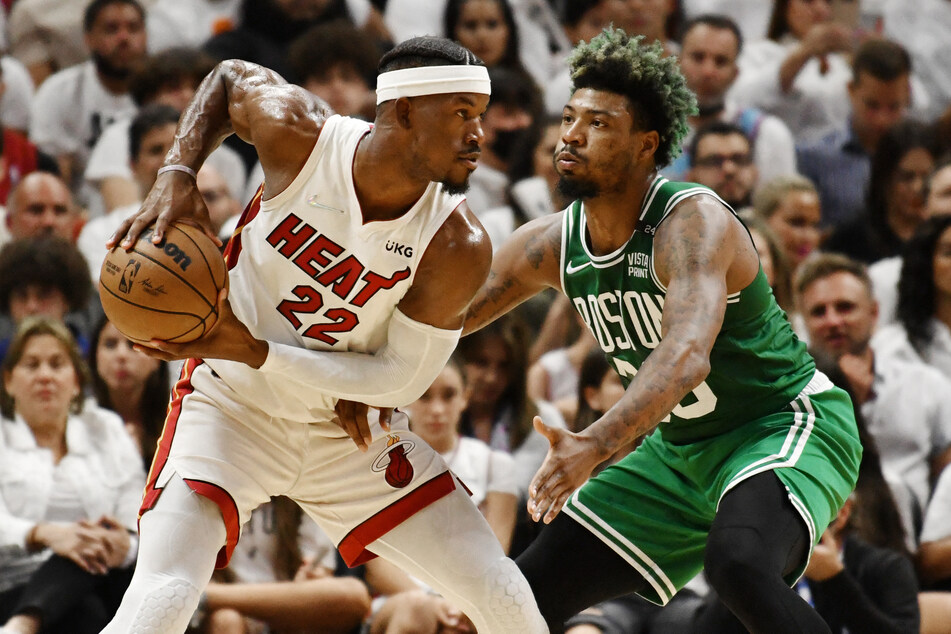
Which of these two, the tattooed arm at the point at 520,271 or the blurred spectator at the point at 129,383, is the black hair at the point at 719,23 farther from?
the tattooed arm at the point at 520,271

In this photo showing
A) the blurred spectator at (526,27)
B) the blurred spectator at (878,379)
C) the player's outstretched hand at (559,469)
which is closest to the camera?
the player's outstretched hand at (559,469)

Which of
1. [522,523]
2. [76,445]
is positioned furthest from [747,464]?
[76,445]

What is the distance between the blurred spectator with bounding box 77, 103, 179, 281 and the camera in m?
7.20

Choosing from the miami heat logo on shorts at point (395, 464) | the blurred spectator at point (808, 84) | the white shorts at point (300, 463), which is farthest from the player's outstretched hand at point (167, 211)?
the blurred spectator at point (808, 84)

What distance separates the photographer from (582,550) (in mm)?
4273

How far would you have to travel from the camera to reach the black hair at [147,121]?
7395 mm

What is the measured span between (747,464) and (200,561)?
1.63 meters

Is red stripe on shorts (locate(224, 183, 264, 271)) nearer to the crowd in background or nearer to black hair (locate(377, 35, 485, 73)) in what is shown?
black hair (locate(377, 35, 485, 73))

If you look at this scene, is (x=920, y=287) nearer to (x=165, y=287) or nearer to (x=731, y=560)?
(x=731, y=560)

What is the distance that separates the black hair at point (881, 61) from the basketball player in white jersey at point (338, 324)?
5214 millimetres

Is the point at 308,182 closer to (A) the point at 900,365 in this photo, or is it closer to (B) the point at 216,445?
(B) the point at 216,445

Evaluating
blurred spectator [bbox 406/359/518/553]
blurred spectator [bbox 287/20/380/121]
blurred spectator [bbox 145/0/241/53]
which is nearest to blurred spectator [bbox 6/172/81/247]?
blurred spectator [bbox 287/20/380/121]

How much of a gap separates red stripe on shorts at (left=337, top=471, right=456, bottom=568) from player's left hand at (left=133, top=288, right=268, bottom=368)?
64 cm

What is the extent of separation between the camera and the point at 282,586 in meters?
5.55
